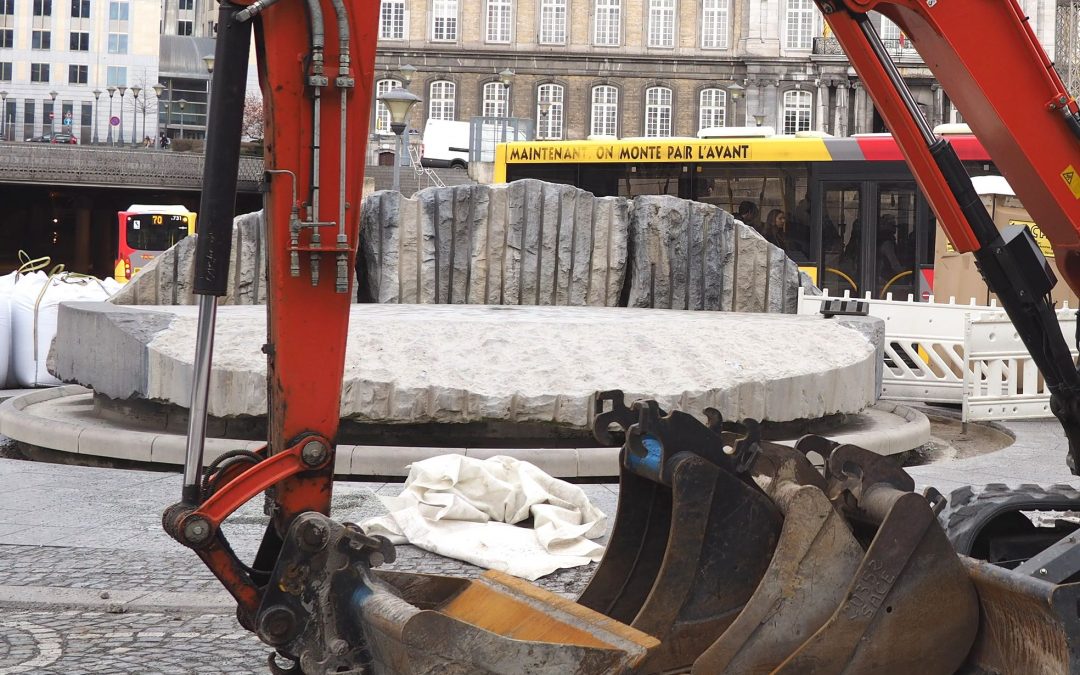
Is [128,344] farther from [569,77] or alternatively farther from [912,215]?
[569,77]

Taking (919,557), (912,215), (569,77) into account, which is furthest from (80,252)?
(919,557)

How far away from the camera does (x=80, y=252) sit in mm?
50625

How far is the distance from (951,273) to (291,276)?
12445 millimetres

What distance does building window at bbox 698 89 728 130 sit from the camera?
62.2m

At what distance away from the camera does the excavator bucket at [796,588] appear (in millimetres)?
3502

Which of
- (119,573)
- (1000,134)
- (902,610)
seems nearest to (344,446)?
(119,573)

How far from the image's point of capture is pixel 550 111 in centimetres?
6362

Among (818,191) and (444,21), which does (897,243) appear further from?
(444,21)

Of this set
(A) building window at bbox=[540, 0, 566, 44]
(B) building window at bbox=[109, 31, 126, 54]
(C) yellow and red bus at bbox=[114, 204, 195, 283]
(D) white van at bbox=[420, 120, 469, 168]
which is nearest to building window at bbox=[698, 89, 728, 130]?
(A) building window at bbox=[540, 0, 566, 44]

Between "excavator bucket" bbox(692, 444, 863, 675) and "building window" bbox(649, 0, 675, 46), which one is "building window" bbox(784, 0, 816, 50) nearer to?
"building window" bbox(649, 0, 675, 46)

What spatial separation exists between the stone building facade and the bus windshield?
2592 centimetres

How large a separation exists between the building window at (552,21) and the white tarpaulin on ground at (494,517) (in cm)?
5801

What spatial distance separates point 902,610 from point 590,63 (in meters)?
61.4

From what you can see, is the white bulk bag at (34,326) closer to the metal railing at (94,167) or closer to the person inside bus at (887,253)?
the person inside bus at (887,253)
